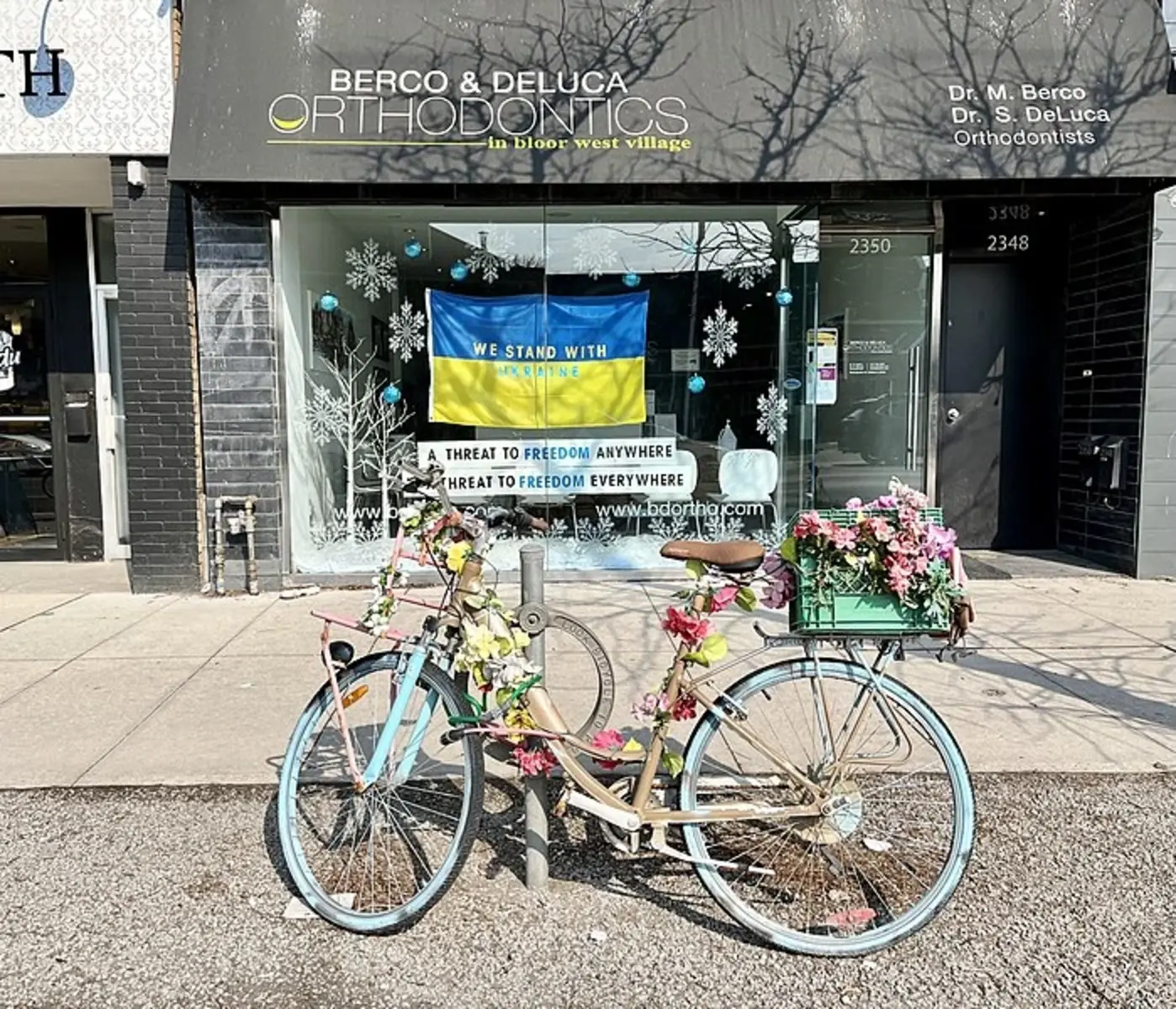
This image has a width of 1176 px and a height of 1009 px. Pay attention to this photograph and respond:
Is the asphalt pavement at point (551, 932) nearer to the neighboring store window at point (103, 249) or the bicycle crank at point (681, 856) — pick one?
the bicycle crank at point (681, 856)

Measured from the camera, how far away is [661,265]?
7910mm

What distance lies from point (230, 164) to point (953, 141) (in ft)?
16.5

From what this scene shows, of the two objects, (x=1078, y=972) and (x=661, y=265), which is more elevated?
(x=661, y=265)

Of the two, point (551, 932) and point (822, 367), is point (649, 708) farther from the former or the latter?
point (822, 367)

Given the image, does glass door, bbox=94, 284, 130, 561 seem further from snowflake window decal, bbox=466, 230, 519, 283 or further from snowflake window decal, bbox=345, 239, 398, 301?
snowflake window decal, bbox=466, 230, 519, 283

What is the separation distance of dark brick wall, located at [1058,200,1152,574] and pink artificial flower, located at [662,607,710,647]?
6063 millimetres

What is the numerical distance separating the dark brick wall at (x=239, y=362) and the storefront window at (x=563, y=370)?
1.02ft

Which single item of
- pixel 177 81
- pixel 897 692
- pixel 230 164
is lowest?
pixel 897 692

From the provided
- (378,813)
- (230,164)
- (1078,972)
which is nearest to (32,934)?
(378,813)

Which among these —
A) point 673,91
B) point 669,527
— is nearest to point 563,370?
point 669,527

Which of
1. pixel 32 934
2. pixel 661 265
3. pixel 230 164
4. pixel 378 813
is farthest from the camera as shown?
pixel 661 265

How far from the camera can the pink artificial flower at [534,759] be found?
2.89 metres

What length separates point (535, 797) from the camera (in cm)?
302

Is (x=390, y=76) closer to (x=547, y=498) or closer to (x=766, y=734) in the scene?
(x=547, y=498)
